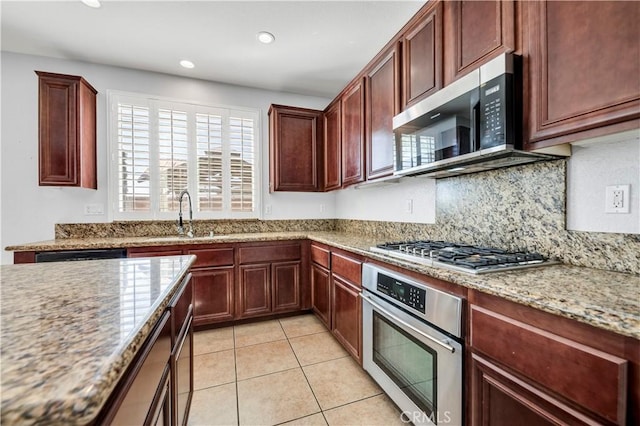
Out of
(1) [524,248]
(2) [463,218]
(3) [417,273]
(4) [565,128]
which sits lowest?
(3) [417,273]

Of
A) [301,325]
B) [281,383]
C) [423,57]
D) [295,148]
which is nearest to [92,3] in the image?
[295,148]

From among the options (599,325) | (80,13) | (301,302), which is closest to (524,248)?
(599,325)

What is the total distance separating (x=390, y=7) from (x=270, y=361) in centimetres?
288

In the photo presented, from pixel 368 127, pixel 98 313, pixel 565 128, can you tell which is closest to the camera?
pixel 98 313

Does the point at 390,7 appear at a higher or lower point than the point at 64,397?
higher

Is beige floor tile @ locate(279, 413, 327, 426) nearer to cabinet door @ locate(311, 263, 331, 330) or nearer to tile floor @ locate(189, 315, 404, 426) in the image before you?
tile floor @ locate(189, 315, 404, 426)

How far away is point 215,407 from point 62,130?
2.77 m

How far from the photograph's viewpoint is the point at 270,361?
219 cm

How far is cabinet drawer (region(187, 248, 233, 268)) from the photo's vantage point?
268 centimetres

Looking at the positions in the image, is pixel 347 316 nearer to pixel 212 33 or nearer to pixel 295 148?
pixel 295 148

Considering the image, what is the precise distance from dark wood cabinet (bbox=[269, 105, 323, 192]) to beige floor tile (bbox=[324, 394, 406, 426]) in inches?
87.5

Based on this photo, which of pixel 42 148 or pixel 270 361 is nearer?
pixel 270 361

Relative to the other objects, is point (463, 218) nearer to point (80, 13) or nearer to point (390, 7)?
point (390, 7)

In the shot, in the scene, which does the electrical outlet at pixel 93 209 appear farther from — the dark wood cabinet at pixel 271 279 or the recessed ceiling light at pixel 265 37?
the recessed ceiling light at pixel 265 37
